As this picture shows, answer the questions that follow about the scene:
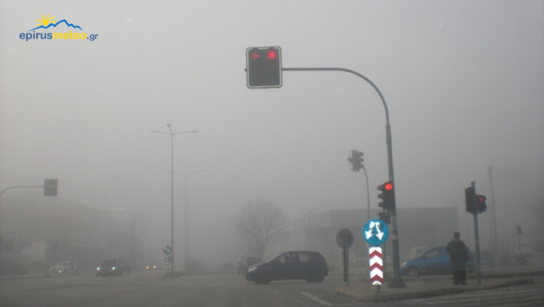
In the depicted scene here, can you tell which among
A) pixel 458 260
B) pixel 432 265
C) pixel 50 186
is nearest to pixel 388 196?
pixel 458 260

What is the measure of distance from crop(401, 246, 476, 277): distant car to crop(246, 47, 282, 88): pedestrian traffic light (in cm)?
1321

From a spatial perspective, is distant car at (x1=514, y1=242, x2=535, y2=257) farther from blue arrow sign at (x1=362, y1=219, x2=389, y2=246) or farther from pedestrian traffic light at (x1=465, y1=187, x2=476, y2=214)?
blue arrow sign at (x1=362, y1=219, x2=389, y2=246)

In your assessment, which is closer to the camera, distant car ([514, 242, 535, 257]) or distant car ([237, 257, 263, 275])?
distant car ([237, 257, 263, 275])

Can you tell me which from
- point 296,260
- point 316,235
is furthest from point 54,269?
point 296,260

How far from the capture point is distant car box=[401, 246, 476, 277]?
885 inches

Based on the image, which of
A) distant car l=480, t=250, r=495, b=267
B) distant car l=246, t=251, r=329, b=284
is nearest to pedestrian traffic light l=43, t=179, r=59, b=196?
distant car l=246, t=251, r=329, b=284

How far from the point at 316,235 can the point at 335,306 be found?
5198 cm

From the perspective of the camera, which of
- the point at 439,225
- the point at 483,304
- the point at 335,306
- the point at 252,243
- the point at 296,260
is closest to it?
the point at 483,304

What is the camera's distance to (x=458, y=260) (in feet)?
54.3

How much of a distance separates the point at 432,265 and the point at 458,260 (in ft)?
21.0

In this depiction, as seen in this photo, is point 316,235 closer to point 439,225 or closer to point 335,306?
point 439,225

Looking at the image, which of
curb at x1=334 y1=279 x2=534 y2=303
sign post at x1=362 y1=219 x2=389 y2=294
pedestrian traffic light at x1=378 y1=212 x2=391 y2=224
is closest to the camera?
curb at x1=334 y1=279 x2=534 y2=303

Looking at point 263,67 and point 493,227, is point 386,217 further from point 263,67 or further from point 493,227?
point 493,227

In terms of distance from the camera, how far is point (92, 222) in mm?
78812
